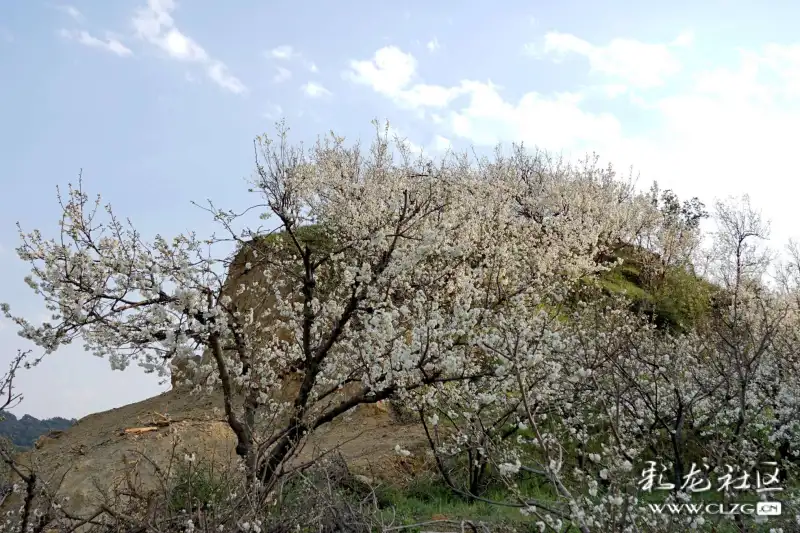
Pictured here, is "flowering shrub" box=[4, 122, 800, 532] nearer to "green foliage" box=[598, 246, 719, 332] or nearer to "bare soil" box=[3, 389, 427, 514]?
"bare soil" box=[3, 389, 427, 514]

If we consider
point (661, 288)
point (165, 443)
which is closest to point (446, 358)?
point (165, 443)

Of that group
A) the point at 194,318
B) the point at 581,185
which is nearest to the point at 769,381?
the point at 194,318

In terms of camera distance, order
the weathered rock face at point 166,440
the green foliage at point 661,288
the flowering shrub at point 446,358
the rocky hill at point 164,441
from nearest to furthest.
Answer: the flowering shrub at point 446,358, the rocky hill at point 164,441, the weathered rock face at point 166,440, the green foliage at point 661,288

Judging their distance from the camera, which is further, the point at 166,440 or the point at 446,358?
the point at 166,440

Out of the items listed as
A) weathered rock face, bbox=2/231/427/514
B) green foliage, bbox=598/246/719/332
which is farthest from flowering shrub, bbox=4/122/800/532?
green foliage, bbox=598/246/719/332

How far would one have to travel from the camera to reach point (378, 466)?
35.0ft

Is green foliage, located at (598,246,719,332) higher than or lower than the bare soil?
higher

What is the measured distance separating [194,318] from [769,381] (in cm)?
1071

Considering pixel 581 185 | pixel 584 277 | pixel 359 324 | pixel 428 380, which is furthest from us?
pixel 581 185

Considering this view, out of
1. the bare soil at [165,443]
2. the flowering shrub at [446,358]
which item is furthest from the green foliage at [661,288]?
the bare soil at [165,443]

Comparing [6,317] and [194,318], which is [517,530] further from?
[6,317]

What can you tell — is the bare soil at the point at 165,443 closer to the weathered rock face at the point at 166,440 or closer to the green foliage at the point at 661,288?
the weathered rock face at the point at 166,440

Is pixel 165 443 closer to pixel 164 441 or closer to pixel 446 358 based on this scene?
pixel 164 441

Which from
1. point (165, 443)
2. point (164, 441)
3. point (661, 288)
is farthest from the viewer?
point (661, 288)
